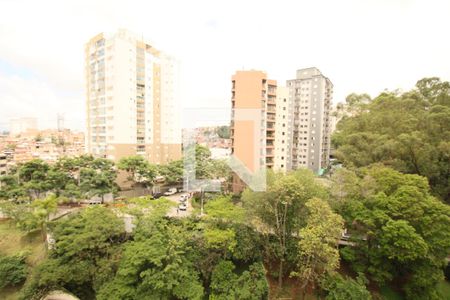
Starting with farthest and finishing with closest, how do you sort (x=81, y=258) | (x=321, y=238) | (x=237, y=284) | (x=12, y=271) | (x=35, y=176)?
(x=35, y=176)
(x=12, y=271)
(x=81, y=258)
(x=237, y=284)
(x=321, y=238)

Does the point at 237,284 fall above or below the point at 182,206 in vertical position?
below

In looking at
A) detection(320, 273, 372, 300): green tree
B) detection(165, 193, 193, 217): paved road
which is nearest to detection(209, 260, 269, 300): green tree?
detection(320, 273, 372, 300): green tree

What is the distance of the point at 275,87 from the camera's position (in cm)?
1853

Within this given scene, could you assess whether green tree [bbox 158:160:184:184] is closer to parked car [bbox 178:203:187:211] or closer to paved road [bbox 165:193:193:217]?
paved road [bbox 165:193:193:217]

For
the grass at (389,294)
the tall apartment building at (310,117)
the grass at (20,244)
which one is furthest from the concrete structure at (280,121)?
the grass at (20,244)

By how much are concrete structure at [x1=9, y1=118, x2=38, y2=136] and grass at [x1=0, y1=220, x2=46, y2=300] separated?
44510 mm

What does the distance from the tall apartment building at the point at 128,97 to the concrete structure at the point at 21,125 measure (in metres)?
37.1

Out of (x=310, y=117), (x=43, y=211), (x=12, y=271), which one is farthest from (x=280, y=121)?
(x=12, y=271)

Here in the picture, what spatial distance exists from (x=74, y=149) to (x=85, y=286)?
1482 inches

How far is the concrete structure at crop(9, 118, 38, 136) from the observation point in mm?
44188

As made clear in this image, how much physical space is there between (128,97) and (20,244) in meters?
14.2

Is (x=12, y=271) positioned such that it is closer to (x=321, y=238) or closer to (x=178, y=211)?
(x=178, y=211)

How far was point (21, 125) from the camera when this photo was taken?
149ft

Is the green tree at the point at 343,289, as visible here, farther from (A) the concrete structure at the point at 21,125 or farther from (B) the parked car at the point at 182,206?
(A) the concrete structure at the point at 21,125
